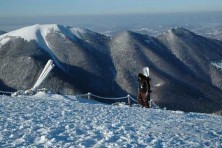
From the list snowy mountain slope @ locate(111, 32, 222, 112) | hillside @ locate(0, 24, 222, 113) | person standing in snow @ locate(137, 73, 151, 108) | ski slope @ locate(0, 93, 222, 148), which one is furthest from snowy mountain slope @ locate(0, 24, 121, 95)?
ski slope @ locate(0, 93, 222, 148)

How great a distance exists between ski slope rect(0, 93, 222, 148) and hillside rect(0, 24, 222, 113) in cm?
9776

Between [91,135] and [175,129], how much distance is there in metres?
4.82

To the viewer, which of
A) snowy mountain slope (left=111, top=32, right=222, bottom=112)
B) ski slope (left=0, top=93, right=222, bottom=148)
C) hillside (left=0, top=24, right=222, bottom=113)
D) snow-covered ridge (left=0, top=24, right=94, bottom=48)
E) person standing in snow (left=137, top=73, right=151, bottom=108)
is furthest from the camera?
snow-covered ridge (left=0, top=24, right=94, bottom=48)

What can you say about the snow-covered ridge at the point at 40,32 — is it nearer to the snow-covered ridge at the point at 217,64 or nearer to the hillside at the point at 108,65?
the hillside at the point at 108,65

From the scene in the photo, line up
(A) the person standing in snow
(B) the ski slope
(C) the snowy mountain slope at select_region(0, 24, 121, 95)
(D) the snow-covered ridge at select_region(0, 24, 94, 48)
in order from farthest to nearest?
(D) the snow-covered ridge at select_region(0, 24, 94, 48) < (C) the snowy mountain slope at select_region(0, 24, 121, 95) < (A) the person standing in snow < (B) the ski slope

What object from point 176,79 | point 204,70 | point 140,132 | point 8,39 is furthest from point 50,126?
point 204,70

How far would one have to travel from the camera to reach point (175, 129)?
19.9 metres

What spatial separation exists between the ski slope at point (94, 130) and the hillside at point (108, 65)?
97.8 meters

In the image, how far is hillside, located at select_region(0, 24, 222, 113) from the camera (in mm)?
133375

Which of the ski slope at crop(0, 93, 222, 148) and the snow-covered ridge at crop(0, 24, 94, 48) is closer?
the ski slope at crop(0, 93, 222, 148)

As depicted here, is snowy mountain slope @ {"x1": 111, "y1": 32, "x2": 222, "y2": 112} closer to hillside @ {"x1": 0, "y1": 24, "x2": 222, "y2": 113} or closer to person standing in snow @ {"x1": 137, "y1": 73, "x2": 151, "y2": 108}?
hillside @ {"x1": 0, "y1": 24, "x2": 222, "y2": 113}

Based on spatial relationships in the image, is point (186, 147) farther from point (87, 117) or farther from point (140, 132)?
point (87, 117)

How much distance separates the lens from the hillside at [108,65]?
13338cm

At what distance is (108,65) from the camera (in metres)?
169
